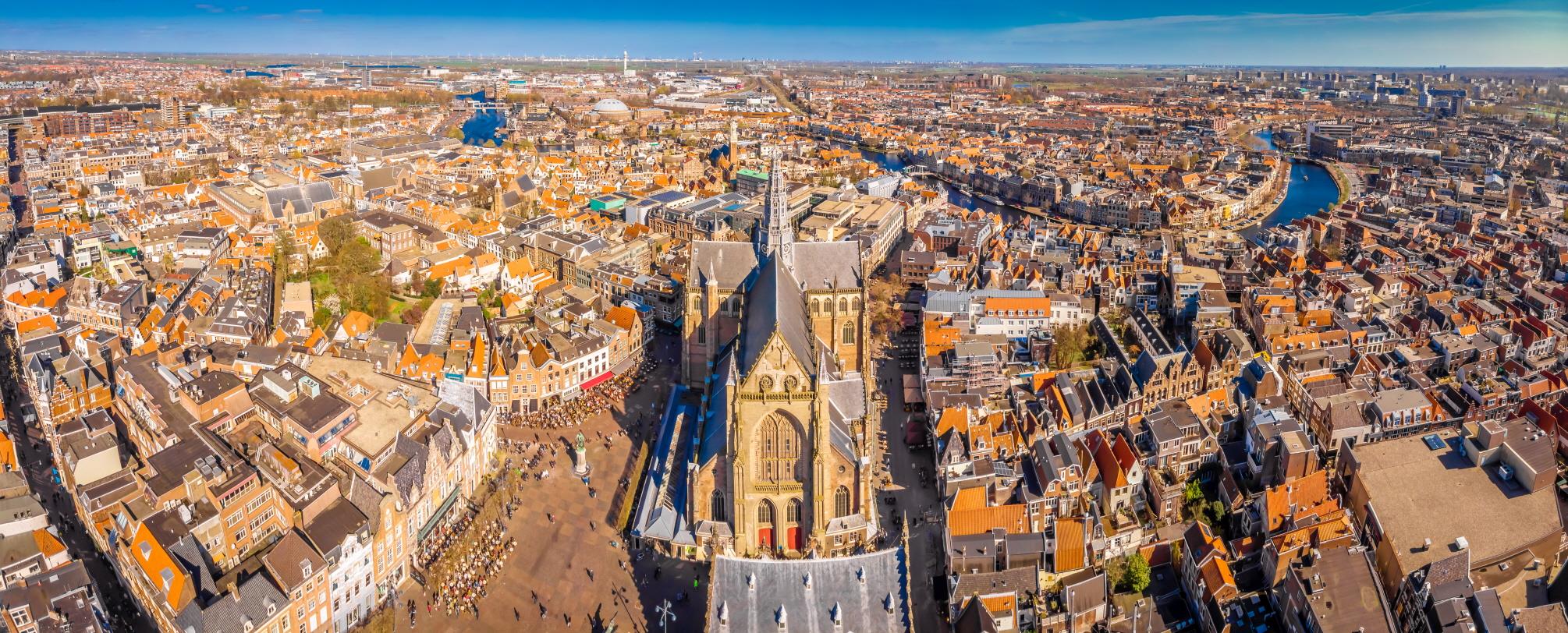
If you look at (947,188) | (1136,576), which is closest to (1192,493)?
(1136,576)

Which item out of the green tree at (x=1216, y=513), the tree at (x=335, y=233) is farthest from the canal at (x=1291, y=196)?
the tree at (x=335, y=233)

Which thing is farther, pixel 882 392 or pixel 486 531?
pixel 882 392

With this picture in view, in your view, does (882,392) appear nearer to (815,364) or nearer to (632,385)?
(632,385)

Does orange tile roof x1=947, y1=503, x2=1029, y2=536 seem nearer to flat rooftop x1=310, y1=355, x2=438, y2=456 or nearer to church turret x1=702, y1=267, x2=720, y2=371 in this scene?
church turret x1=702, y1=267, x2=720, y2=371

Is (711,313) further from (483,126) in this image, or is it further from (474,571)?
(483,126)

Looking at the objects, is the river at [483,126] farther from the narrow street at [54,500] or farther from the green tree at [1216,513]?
the green tree at [1216,513]

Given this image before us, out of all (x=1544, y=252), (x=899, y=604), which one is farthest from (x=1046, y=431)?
(x=1544, y=252)
